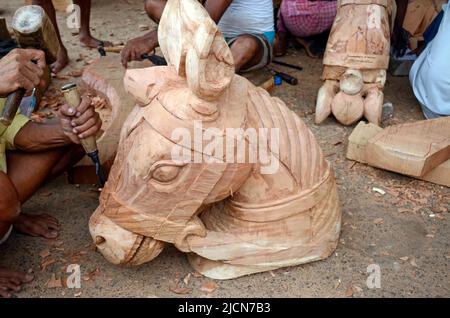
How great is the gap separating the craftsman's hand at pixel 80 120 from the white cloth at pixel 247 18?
2.00 metres

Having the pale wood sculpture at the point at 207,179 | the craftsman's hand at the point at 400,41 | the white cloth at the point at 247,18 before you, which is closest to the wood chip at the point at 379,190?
the pale wood sculpture at the point at 207,179

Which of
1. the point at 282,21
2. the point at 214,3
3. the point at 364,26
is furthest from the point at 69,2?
the point at 364,26

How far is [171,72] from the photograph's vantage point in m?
1.78

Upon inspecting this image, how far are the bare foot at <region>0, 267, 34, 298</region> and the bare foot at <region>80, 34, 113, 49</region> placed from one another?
2.96 metres

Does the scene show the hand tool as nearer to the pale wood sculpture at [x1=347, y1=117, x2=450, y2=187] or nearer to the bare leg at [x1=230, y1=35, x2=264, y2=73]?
the pale wood sculpture at [x1=347, y1=117, x2=450, y2=187]

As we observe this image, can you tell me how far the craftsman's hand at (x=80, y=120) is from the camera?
1965 millimetres

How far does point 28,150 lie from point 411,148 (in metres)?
1.97

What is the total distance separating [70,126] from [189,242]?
0.67 m

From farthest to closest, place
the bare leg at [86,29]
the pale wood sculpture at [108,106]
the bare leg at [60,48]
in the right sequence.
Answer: the bare leg at [86,29] < the bare leg at [60,48] < the pale wood sculpture at [108,106]

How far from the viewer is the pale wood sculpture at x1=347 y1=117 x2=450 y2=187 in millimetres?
2637

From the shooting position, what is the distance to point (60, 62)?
427 centimetres

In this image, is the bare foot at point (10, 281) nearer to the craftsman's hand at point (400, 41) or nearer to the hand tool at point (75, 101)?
the hand tool at point (75, 101)

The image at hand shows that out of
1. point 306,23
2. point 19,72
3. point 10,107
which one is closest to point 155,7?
point 306,23

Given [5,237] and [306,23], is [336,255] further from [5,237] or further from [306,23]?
[306,23]
